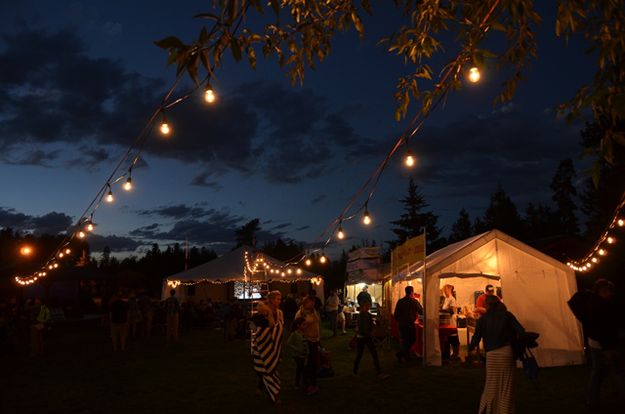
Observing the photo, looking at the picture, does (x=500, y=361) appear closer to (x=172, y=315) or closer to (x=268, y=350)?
(x=268, y=350)

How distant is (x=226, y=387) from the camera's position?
26.7ft

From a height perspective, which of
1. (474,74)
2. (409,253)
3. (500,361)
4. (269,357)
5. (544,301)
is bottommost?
(269,357)

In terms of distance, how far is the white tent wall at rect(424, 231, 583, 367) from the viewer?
9.83 metres

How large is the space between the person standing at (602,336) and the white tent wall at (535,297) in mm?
3788

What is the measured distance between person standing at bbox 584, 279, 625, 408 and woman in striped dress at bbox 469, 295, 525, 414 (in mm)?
1133

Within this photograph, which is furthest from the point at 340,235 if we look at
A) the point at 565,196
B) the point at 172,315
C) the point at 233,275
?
the point at 565,196

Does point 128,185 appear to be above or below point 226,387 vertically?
above

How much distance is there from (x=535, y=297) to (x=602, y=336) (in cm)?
430

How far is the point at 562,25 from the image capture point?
3.66m

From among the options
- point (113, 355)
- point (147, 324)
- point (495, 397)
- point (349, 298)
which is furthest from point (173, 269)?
point (495, 397)

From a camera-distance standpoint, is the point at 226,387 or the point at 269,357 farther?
the point at 226,387

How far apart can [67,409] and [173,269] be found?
4516cm

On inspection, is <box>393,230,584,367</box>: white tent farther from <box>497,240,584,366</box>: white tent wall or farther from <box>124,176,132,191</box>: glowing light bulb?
<box>124,176,132,191</box>: glowing light bulb

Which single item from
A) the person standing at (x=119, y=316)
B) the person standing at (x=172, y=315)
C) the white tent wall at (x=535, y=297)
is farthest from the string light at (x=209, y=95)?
the person standing at (x=172, y=315)
